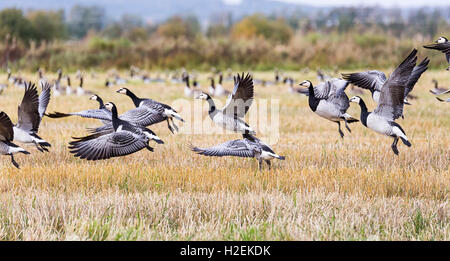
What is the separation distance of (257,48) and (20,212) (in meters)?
31.0

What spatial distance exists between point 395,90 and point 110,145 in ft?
10.4

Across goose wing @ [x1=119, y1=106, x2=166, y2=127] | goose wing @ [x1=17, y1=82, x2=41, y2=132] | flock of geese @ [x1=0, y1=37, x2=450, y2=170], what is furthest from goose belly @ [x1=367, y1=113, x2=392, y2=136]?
goose wing @ [x1=17, y1=82, x2=41, y2=132]

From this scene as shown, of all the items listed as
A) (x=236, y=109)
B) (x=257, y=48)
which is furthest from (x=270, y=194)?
(x=257, y=48)

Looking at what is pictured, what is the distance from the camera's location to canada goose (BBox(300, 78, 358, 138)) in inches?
316

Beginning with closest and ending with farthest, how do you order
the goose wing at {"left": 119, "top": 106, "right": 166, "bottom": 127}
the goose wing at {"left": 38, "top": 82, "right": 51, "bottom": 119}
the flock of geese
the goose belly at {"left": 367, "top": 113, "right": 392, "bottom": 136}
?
the flock of geese
the goose belly at {"left": 367, "top": 113, "right": 392, "bottom": 136}
the goose wing at {"left": 38, "top": 82, "right": 51, "bottom": 119}
the goose wing at {"left": 119, "top": 106, "right": 166, "bottom": 127}

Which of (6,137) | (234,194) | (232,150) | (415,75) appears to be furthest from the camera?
(415,75)

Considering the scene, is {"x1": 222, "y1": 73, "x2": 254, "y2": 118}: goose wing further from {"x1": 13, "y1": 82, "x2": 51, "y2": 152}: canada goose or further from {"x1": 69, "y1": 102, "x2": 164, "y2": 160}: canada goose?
{"x1": 13, "y1": 82, "x2": 51, "y2": 152}: canada goose

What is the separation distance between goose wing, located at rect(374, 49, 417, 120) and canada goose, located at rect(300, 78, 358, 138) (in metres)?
0.71

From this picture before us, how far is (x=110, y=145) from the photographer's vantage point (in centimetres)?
668

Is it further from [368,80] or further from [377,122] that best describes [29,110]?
[368,80]

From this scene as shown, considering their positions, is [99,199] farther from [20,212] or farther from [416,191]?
[416,191]

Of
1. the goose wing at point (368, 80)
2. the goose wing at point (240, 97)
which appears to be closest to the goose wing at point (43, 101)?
the goose wing at point (240, 97)

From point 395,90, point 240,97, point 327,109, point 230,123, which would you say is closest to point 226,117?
point 230,123
